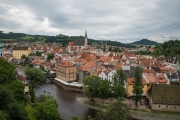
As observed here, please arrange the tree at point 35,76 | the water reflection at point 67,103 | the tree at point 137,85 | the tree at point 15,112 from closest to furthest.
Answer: the tree at point 15,112
the water reflection at point 67,103
the tree at point 137,85
the tree at point 35,76

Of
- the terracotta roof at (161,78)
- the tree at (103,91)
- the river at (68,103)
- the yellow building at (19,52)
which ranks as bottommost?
the river at (68,103)

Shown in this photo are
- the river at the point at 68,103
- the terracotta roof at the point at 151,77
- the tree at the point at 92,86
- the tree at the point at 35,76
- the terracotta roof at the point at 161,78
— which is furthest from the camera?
the tree at the point at 35,76

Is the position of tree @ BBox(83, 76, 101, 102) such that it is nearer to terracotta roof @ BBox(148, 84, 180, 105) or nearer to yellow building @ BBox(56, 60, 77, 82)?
terracotta roof @ BBox(148, 84, 180, 105)

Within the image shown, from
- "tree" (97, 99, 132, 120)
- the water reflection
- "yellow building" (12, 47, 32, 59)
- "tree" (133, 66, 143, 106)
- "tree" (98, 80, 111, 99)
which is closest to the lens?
"tree" (97, 99, 132, 120)

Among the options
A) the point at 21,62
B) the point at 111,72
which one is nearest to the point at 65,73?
the point at 111,72

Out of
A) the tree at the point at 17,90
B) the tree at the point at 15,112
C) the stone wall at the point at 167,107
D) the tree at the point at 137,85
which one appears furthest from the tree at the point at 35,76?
the stone wall at the point at 167,107

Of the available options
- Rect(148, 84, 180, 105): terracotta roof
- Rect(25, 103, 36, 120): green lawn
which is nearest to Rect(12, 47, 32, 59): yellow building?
Rect(25, 103, 36, 120): green lawn

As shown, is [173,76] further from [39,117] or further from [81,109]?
[39,117]

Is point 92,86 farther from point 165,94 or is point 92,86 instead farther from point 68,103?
point 165,94

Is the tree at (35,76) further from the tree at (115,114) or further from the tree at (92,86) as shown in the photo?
the tree at (115,114)
